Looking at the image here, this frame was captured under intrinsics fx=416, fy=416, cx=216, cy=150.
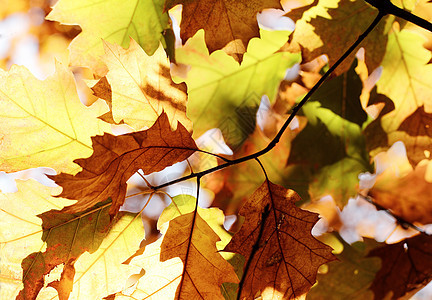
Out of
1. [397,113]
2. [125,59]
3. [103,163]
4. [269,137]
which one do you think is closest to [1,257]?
[103,163]

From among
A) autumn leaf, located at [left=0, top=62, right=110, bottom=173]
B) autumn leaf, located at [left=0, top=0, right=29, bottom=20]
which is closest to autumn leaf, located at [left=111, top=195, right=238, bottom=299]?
autumn leaf, located at [left=0, top=62, right=110, bottom=173]

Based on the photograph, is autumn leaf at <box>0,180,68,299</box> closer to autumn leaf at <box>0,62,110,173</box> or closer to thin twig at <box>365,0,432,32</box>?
autumn leaf at <box>0,62,110,173</box>

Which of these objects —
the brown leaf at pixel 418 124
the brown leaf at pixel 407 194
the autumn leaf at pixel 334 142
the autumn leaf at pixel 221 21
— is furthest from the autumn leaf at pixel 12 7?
the brown leaf at pixel 407 194

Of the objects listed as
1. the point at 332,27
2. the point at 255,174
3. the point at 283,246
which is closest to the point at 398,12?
the point at 332,27

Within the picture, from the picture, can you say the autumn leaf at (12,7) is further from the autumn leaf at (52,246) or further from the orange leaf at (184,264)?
the orange leaf at (184,264)

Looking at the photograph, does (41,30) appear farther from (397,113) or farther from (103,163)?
(397,113)

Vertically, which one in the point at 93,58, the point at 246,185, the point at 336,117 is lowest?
the point at 246,185

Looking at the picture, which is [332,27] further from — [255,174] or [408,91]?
[255,174]
